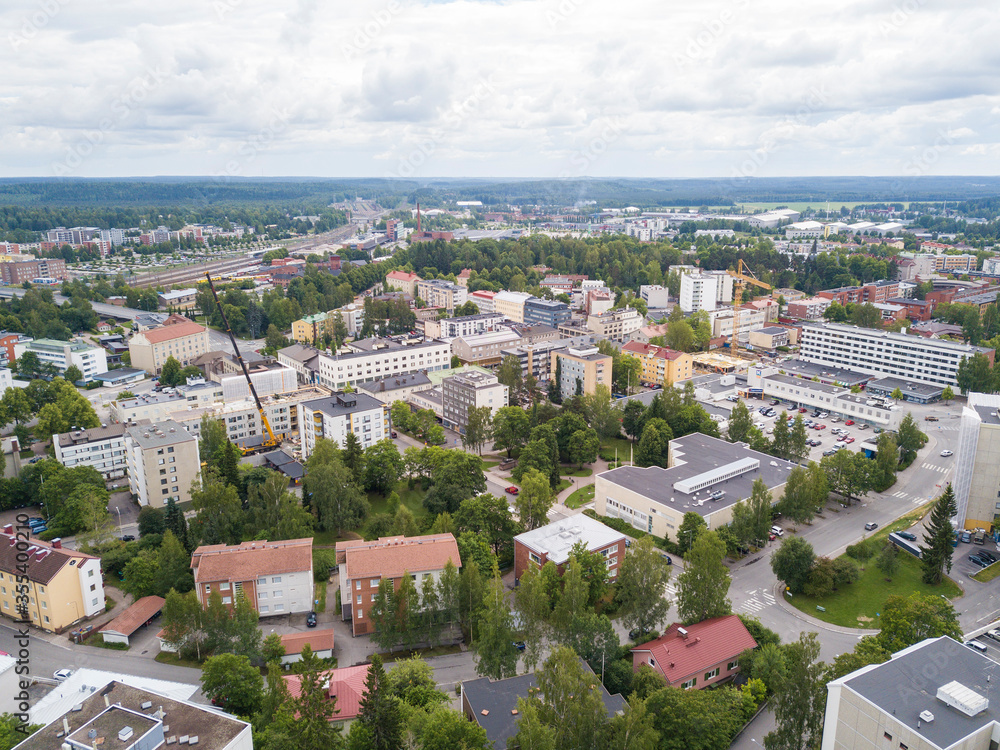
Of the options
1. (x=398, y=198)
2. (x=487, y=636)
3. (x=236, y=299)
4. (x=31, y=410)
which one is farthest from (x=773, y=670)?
(x=398, y=198)

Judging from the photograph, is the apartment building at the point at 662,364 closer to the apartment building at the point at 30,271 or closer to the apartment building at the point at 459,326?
the apartment building at the point at 459,326

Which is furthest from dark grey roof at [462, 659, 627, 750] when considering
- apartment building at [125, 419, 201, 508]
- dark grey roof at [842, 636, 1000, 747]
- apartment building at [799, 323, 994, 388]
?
apartment building at [799, 323, 994, 388]

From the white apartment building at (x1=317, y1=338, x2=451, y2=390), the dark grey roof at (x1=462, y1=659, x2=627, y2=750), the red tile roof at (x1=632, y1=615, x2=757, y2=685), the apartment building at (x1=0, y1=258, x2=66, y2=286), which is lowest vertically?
the red tile roof at (x1=632, y1=615, x2=757, y2=685)

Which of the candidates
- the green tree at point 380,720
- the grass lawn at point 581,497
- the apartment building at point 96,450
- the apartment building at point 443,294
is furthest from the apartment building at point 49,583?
the apartment building at point 443,294

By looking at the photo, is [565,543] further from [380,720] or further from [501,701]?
[380,720]

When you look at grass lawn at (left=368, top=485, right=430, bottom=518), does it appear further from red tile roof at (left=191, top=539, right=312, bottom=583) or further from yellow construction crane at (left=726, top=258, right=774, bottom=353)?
yellow construction crane at (left=726, top=258, right=774, bottom=353)

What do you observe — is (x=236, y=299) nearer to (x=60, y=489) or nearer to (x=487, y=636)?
(x=60, y=489)

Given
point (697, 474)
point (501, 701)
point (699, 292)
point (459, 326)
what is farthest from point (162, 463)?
point (699, 292)
